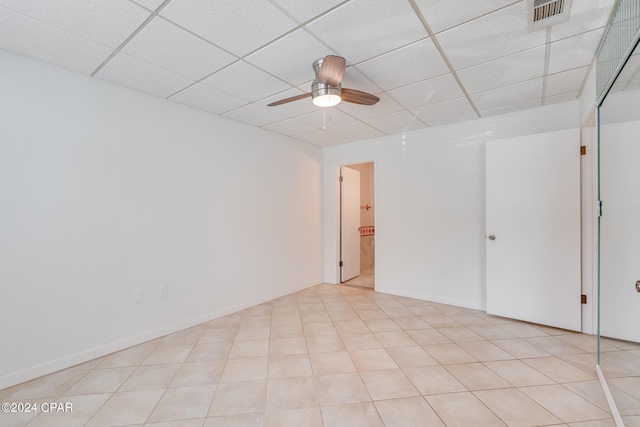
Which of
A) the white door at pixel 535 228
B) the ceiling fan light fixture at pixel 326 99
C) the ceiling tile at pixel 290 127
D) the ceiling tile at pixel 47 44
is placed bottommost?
the white door at pixel 535 228

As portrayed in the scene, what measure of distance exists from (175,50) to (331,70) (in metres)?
1.19

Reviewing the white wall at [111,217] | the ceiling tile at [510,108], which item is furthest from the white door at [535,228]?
the white wall at [111,217]

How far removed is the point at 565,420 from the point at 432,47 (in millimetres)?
2575

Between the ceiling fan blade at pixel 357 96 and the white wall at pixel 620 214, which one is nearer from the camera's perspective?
the white wall at pixel 620 214

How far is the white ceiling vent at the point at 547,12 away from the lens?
A: 162cm

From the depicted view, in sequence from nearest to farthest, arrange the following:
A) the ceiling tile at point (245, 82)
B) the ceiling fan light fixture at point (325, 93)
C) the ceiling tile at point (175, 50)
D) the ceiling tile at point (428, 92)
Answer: the ceiling tile at point (175, 50), the ceiling fan light fixture at point (325, 93), the ceiling tile at point (245, 82), the ceiling tile at point (428, 92)

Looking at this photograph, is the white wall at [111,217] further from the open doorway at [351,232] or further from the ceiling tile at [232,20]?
the open doorway at [351,232]

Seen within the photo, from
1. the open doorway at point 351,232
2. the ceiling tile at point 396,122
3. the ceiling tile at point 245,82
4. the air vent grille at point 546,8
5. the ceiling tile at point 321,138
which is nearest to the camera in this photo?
the air vent grille at point 546,8

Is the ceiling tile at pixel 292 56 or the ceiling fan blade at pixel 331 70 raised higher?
the ceiling tile at pixel 292 56

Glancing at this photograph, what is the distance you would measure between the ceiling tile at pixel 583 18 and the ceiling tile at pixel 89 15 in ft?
8.71

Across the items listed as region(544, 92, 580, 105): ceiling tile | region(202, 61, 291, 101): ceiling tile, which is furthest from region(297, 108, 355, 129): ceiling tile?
region(544, 92, 580, 105): ceiling tile

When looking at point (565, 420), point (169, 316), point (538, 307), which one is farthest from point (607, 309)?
point (169, 316)

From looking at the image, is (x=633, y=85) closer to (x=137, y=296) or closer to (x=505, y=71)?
(x=505, y=71)

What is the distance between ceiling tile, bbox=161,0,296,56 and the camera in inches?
64.1
